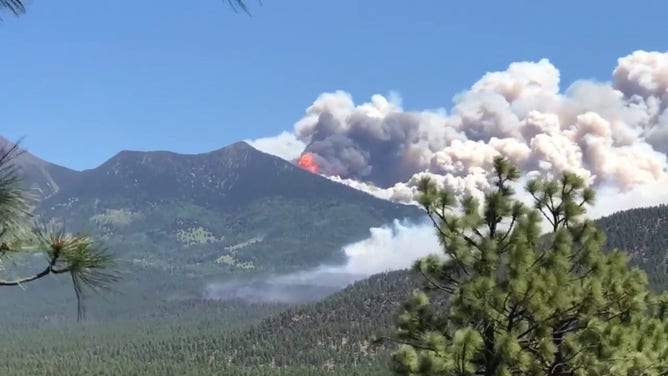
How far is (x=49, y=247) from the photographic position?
21.2 feet

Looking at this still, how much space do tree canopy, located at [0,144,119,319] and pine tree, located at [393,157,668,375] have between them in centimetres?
949

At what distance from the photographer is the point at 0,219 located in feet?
21.7

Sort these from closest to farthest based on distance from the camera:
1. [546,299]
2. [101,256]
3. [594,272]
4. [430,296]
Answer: [101,256] < [546,299] < [594,272] < [430,296]

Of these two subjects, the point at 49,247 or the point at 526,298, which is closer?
the point at 49,247

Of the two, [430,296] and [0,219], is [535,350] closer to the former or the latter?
[430,296]

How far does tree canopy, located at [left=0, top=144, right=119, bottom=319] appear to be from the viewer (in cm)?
648

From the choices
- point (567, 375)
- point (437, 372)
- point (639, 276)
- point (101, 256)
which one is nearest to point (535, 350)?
point (567, 375)

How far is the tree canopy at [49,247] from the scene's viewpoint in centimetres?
648

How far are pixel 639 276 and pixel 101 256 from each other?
1376 cm

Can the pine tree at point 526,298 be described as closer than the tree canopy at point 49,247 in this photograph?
No

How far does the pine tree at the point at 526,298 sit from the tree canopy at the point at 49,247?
31.2 ft

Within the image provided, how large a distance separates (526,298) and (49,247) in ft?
35.7

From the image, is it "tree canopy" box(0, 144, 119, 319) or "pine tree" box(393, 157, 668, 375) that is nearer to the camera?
"tree canopy" box(0, 144, 119, 319)

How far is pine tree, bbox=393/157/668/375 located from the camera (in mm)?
15016
